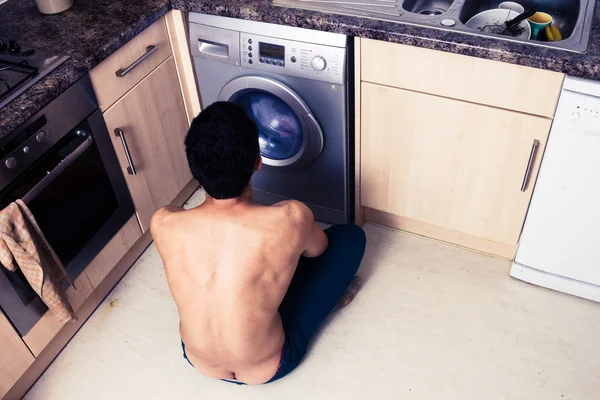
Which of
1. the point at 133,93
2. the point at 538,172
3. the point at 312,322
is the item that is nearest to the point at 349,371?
the point at 312,322

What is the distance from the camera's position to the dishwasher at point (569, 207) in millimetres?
1561

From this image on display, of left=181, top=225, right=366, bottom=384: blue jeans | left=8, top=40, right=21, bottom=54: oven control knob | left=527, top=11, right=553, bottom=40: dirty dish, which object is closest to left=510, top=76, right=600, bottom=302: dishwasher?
left=527, top=11, right=553, bottom=40: dirty dish

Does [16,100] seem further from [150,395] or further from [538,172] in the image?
[538,172]

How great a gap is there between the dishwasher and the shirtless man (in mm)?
691

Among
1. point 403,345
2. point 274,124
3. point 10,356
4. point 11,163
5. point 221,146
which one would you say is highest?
point 221,146

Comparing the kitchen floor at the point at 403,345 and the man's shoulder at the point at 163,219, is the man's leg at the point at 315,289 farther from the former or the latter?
the man's shoulder at the point at 163,219

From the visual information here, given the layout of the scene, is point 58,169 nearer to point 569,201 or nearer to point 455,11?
point 455,11

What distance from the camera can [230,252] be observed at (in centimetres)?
137

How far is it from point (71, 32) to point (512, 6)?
1.39 m

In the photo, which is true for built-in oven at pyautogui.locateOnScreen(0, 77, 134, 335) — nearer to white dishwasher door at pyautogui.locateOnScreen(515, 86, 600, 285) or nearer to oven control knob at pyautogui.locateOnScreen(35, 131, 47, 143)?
oven control knob at pyautogui.locateOnScreen(35, 131, 47, 143)

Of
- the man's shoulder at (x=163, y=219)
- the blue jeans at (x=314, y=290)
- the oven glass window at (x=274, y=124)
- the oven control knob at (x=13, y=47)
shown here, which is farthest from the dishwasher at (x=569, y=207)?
the oven control knob at (x=13, y=47)

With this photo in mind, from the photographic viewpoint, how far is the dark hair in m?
1.26

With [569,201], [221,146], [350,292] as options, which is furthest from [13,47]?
[569,201]

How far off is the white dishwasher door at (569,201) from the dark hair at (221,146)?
34.3 inches
